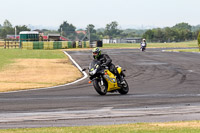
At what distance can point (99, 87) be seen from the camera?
1409cm

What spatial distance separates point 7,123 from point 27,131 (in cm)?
108

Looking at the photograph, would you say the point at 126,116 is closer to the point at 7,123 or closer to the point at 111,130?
the point at 111,130

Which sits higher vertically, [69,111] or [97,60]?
[97,60]

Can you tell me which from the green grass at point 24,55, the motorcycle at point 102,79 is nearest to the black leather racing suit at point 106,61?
the motorcycle at point 102,79

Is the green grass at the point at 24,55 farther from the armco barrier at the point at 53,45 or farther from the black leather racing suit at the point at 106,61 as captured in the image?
the black leather racing suit at the point at 106,61

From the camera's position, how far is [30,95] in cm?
1417

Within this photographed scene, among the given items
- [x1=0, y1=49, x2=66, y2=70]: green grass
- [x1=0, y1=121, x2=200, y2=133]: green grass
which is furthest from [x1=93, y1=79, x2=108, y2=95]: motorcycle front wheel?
[x1=0, y1=49, x2=66, y2=70]: green grass

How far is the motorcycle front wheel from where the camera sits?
1404 cm

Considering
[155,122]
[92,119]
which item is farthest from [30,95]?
[155,122]

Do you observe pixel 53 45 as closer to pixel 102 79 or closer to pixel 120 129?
pixel 102 79

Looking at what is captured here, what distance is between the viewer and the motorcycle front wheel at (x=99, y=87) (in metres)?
14.0

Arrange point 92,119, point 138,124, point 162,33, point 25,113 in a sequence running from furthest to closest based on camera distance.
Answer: point 162,33 < point 25,113 < point 92,119 < point 138,124

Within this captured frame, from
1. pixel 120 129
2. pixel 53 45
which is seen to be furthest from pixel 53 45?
pixel 120 129

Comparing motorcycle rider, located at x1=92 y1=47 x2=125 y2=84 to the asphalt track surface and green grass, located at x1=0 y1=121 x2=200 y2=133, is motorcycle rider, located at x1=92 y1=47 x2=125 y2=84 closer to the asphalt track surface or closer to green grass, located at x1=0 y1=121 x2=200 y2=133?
the asphalt track surface
